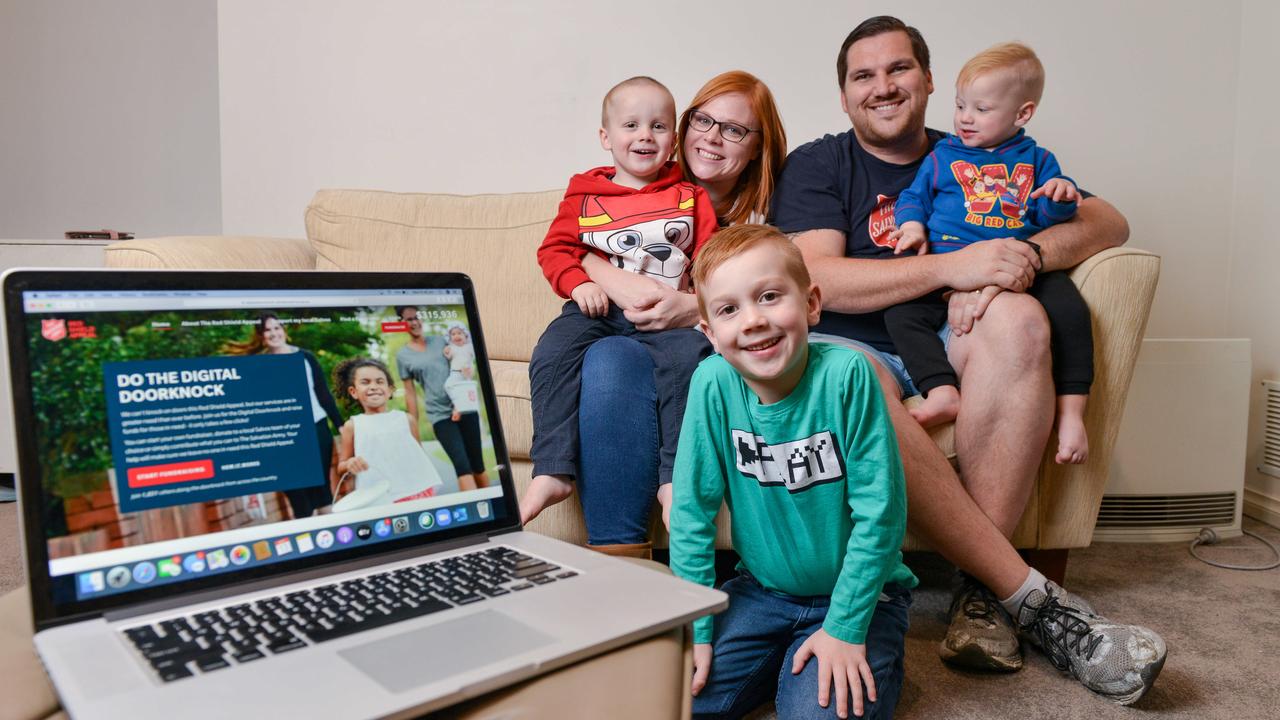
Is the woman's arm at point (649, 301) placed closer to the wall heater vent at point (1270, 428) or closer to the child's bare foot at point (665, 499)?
the child's bare foot at point (665, 499)

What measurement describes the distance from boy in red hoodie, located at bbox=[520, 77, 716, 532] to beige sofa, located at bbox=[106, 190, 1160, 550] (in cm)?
17

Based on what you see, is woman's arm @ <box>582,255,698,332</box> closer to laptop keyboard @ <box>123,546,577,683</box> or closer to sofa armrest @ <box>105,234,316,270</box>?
sofa armrest @ <box>105,234,316,270</box>

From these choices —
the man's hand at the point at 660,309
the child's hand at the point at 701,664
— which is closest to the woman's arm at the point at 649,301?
the man's hand at the point at 660,309

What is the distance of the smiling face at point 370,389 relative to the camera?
760 mm

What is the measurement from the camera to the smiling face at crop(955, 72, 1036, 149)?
1647 mm

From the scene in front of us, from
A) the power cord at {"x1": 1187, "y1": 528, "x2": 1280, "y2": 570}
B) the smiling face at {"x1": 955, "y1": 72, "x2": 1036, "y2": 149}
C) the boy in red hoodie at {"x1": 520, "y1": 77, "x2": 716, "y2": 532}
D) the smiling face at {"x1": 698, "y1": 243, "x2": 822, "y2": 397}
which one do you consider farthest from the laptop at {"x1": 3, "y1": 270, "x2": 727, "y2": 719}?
the power cord at {"x1": 1187, "y1": 528, "x2": 1280, "y2": 570}

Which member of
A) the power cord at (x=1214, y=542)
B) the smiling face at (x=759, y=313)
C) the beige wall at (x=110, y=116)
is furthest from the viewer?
the beige wall at (x=110, y=116)

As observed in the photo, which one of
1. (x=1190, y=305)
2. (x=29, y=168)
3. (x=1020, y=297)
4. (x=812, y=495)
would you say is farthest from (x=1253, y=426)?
(x=29, y=168)

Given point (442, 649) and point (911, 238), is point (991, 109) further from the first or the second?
point (442, 649)

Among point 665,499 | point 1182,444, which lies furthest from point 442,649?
point 1182,444

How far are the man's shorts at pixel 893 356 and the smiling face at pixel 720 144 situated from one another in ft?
1.39

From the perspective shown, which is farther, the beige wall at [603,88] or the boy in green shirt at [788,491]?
the beige wall at [603,88]

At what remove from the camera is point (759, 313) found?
3.38 ft

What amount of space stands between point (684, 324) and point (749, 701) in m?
0.74
